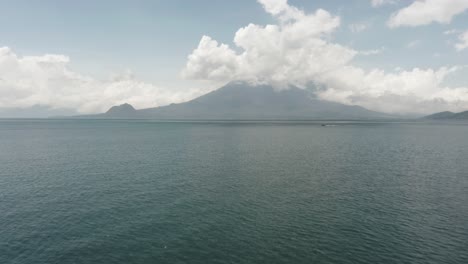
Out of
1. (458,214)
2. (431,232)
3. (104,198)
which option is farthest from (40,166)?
(458,214)

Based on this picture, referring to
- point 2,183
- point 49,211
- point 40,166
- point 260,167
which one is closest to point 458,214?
point 260,167

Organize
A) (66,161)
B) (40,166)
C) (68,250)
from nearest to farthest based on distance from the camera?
(68,250)
(40,166)
(66,161)

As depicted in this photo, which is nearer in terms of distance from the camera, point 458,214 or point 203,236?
point 203,236

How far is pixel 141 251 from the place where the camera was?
40.6m

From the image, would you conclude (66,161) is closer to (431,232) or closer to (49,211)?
(49,211)

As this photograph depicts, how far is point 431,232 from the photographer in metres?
45.3

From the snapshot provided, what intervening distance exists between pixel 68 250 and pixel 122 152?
9468cm

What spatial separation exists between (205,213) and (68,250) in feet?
77.3

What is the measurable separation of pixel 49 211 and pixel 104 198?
10834 mm

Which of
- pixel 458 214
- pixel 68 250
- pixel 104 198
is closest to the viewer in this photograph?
pixel 68 250

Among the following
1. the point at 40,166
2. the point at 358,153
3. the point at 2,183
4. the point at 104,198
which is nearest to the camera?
the point at 104,198

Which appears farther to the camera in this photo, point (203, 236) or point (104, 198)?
point (104, 198)

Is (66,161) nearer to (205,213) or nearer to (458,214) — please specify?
(205,213)

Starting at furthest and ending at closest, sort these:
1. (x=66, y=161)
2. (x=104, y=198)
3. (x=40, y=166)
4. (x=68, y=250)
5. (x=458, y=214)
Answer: (x=66, y=161), (x=40, y=166), (x=104, y=198), (x=458, y=214), (x=68, y=250)
